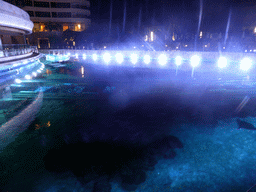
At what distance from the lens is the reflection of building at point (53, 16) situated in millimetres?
54391

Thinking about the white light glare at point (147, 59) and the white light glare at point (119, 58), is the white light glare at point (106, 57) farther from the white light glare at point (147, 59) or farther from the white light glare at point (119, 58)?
the white light glare at point (147, 59)

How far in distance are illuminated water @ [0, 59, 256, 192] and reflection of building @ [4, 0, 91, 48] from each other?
175 feet

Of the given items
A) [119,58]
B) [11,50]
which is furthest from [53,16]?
[11,50]

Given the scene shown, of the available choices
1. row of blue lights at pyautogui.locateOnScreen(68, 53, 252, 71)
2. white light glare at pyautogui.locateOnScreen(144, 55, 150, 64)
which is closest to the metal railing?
row of blue lights at pyautogui.locateOnScreen(68, 53, 252, 71)

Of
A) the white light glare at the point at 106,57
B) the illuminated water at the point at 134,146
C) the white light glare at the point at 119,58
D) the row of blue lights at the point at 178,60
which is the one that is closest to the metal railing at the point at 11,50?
the illuminated water at the point at 134,146

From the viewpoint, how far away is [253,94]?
10.4m

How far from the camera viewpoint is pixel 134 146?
534 cm

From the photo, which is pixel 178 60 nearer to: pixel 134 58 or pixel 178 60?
pixel 178 60

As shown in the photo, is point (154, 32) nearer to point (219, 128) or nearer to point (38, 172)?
point (219, 128)

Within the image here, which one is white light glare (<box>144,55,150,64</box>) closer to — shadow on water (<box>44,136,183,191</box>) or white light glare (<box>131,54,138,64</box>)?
white light glare (<box>131,54,138,64</box>)

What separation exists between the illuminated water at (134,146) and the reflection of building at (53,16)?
53327 millimetres

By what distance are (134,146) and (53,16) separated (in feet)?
218

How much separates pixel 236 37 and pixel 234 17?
385 cm

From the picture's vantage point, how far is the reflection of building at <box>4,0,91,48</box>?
2141 inches
